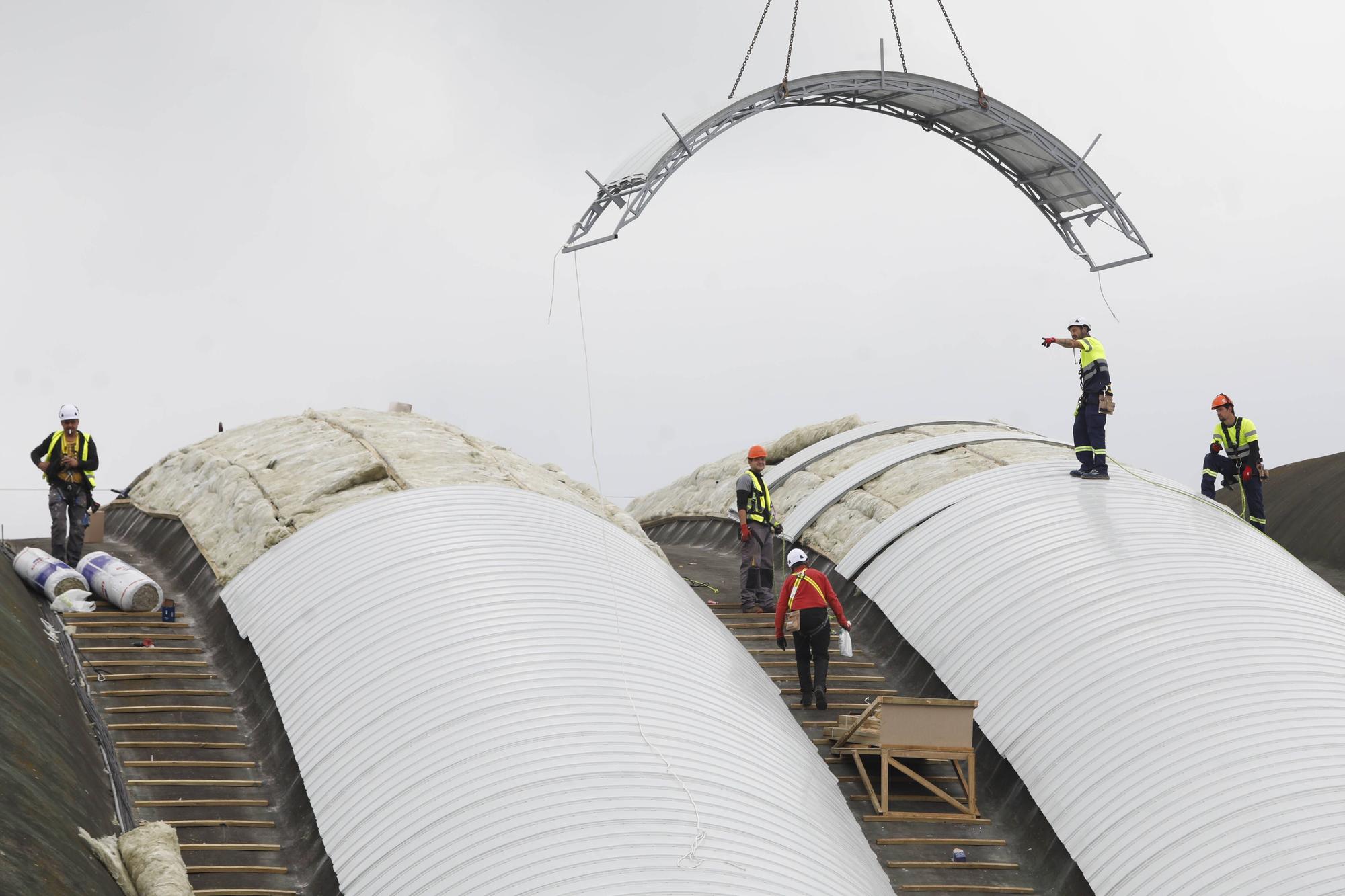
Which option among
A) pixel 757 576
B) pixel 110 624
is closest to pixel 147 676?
pixel 110 624

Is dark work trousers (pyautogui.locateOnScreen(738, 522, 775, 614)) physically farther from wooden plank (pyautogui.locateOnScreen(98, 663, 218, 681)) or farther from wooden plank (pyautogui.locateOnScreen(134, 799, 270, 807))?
wooden plank (pyautogui.locateOnScreen(134, 799, 270, 807))

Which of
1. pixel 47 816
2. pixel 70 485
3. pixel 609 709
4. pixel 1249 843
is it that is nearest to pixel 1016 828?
pixel 1249 843

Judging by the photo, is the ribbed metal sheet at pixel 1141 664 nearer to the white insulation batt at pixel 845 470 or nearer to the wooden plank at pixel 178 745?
the white insulation batt at pixel 845 470

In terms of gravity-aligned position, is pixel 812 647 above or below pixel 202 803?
above

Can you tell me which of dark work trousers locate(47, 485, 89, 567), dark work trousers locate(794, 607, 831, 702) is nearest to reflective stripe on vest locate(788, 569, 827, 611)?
dark work trousers locate(794, 607, 831, 702)

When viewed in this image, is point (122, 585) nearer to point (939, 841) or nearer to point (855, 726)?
point (855, 726)

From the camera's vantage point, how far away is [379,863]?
1320 cm

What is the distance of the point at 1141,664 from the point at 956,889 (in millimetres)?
4467

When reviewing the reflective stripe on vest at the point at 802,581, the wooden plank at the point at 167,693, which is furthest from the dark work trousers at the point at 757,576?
the wooden plank at the point at 167,693

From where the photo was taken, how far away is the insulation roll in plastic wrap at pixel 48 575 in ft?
64.1

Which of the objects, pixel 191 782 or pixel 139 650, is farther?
pixel 139 650

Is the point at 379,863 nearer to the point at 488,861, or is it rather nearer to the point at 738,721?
the point at 488,861

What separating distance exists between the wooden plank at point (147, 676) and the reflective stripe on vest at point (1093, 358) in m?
14.4

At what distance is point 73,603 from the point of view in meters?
19.5
